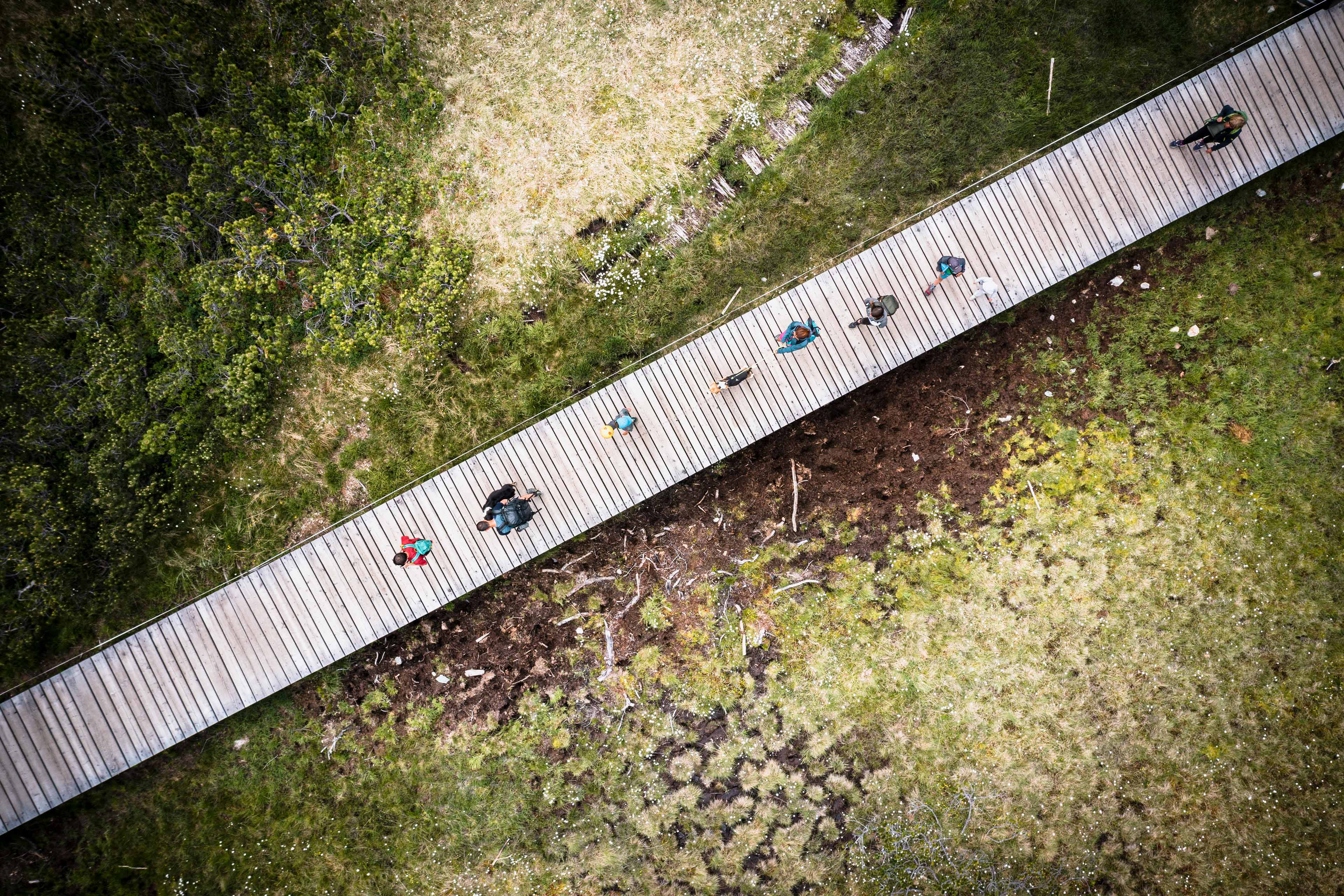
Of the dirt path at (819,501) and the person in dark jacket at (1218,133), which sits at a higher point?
the person in dark jacket at (1218,133)

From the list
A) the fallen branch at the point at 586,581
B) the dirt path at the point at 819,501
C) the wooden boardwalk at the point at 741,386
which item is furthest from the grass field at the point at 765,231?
the fallen branch at the point at 586,581

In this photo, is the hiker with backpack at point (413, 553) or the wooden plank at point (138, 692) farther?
the wooden plank at point (138, 692)

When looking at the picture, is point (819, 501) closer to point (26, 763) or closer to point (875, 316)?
point (875, 316)

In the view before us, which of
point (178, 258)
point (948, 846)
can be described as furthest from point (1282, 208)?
point (178, 258)

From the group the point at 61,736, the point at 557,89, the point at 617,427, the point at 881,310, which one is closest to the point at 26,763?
the point at 61,736

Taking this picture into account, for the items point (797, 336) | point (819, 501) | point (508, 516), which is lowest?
point (819, 501)

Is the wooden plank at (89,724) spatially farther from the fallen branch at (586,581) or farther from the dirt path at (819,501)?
the fallen branch at (586,581)

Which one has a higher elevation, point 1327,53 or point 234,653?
point 1327,53
